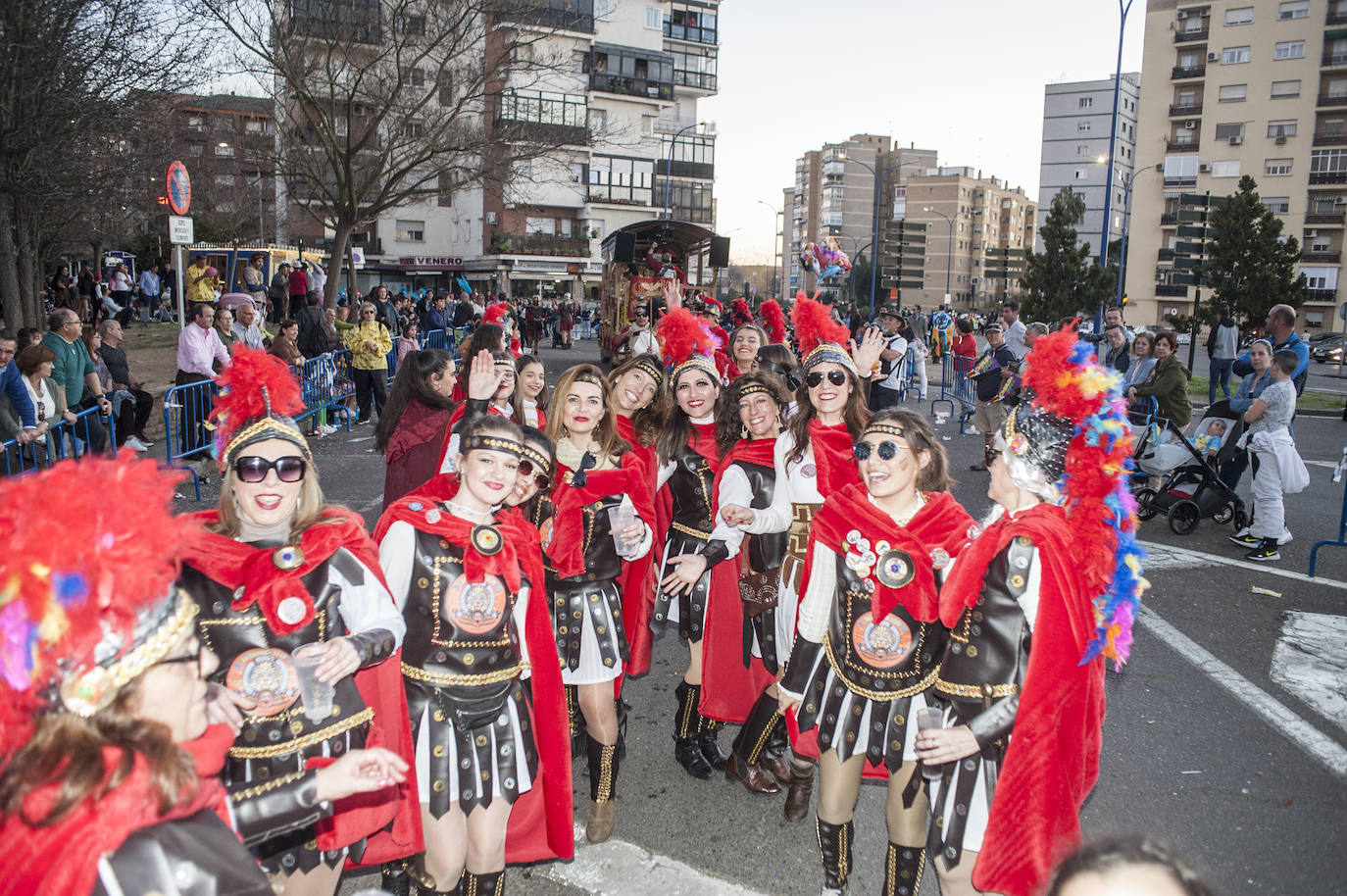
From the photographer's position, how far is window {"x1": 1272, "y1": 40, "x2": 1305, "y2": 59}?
5394cm

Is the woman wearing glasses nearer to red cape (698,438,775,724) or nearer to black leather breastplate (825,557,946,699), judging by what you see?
black leather breastplate (825,557,946,699)

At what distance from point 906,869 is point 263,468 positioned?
254 cm

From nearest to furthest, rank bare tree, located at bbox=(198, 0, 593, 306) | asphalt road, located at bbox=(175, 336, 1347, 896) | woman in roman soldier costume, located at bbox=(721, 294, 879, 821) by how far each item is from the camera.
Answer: asphalt road, located at bbox=(175, 336, 1347, 896), woman in roman soldier costume, located at bbox=(721, 294, 879, 821), bare tree, located at bbox=(198, 0, 593, 306)

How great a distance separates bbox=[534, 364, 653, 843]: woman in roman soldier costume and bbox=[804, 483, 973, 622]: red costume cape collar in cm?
109

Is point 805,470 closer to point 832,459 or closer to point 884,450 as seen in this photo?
point 832,459

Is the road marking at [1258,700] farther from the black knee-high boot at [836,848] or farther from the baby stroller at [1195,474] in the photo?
the black knee-high boot at [836,848]

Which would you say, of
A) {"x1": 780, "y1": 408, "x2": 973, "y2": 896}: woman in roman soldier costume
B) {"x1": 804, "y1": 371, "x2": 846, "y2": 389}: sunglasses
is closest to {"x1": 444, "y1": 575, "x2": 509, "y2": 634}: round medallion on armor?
{"x1": 780, "y1": 408, "x2": 973, "y2": 896}: woman in roman soldier costume

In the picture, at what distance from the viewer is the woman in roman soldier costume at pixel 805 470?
13.3 feet

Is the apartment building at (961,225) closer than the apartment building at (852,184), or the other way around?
the apartment building at (961,225)

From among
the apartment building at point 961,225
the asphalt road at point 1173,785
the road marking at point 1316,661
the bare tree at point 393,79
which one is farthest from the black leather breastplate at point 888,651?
the apartment building at point 961,225

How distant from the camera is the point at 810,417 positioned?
4.36 m

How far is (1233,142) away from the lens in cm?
5647

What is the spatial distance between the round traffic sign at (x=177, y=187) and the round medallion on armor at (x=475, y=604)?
901cm

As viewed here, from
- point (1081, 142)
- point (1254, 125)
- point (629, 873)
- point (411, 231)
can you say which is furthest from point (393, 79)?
point (1081, 142)
